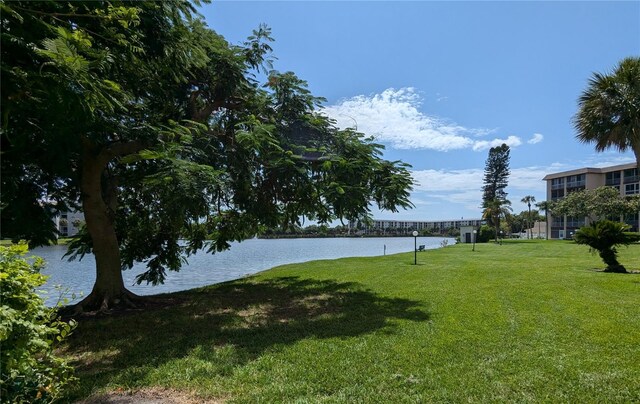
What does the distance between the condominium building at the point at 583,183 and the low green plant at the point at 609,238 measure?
42962 mm

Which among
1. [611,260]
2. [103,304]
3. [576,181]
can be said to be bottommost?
[103,304]

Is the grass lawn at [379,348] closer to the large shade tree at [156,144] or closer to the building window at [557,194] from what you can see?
the large shade tree at [156,144]

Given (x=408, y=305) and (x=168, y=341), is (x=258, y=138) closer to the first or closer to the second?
(x=168, y=341)

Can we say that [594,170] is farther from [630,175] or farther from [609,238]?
[609,238]

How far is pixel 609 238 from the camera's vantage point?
1463 centimetres

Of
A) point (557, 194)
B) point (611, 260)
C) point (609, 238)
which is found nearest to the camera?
point (609, 238)

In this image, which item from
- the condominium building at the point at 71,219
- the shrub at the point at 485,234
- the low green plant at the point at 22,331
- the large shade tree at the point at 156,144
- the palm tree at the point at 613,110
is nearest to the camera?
the low green plant at the point at 22,331

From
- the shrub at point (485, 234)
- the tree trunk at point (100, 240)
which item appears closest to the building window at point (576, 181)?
the shrub at point (485, 234)

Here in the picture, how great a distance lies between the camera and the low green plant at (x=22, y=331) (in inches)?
96.3

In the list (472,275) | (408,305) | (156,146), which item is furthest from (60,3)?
(472,275)

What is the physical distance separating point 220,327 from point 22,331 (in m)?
5.03

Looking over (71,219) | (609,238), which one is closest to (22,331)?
(71,219)

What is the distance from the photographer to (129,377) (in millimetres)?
4680

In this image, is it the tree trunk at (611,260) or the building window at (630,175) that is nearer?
the tree trunk at (611,260)
